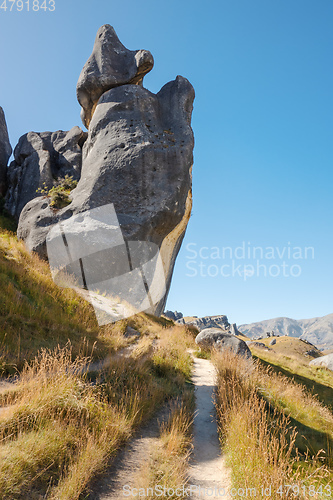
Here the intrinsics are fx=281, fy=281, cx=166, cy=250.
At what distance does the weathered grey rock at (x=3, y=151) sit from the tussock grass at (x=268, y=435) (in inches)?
1104

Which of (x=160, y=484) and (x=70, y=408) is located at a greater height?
(x=70, y=408)

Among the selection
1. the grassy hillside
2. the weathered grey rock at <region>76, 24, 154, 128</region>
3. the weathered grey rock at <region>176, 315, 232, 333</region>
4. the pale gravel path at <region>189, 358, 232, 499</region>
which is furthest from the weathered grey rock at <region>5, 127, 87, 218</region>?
the weathered grey rock at <region>176, 315, 232, 333</region>

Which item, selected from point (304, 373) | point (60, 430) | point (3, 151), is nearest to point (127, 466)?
point (60, 430)

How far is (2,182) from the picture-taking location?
27797 millimetres

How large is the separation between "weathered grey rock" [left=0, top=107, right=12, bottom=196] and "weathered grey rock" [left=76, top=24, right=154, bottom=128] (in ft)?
33.0

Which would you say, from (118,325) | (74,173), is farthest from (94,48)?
(118,325)

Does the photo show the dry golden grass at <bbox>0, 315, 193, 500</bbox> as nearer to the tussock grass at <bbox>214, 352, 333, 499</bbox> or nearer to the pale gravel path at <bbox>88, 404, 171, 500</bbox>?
the pale gravel path at <bbox>88, 404, 171, 500</bbox>

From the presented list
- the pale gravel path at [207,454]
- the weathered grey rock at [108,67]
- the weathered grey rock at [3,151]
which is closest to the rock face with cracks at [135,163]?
the weathered grey rock at [108,67]

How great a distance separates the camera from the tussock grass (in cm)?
356

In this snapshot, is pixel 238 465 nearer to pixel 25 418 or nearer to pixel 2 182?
pixel 25 418

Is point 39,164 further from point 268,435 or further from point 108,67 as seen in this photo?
point 268,435

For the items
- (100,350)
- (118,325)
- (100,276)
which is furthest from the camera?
(100,276)

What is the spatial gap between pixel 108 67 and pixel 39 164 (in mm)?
10291

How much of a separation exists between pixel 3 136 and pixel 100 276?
21845 millimetres
